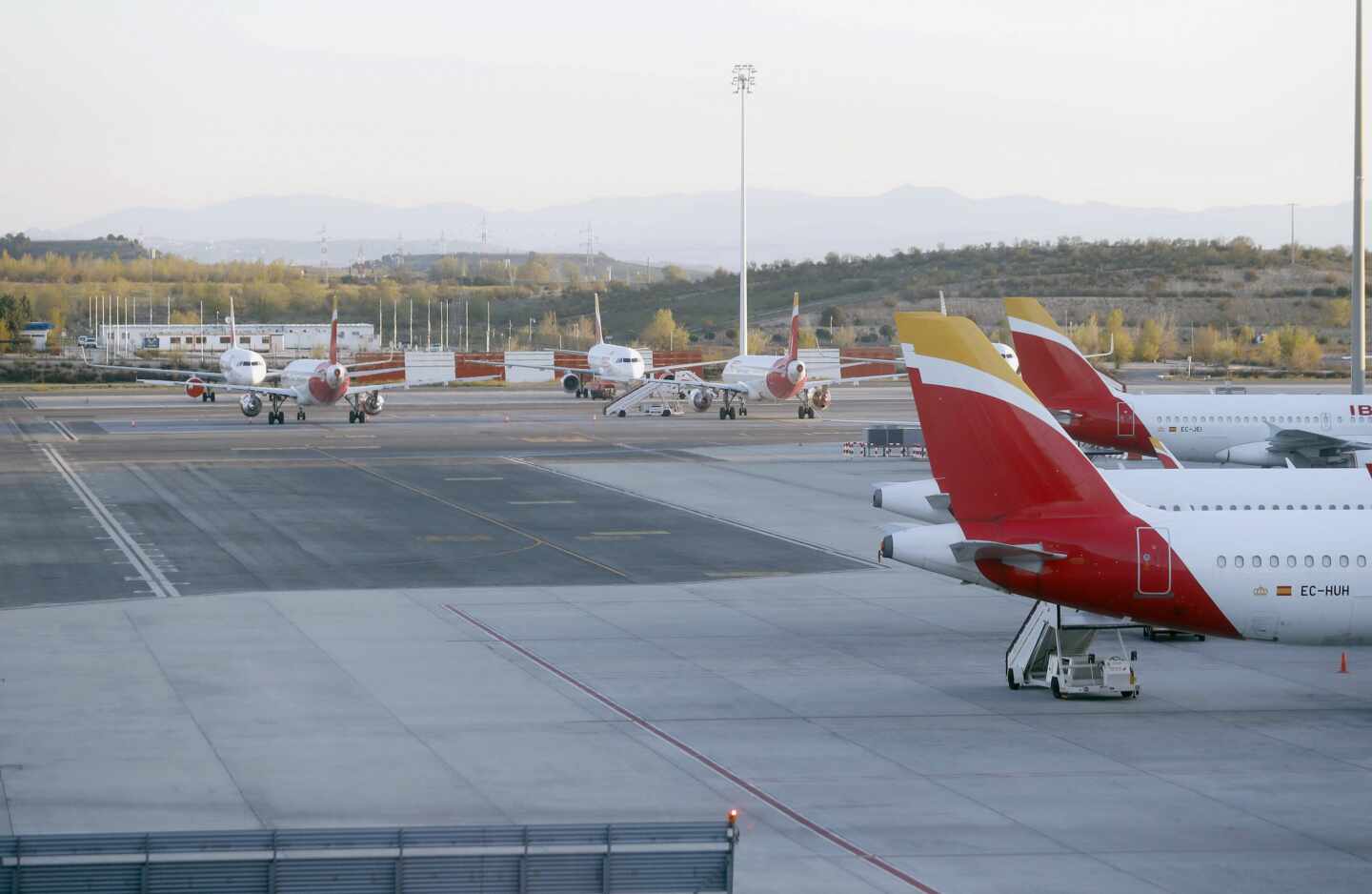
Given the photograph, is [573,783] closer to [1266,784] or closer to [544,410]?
[1266,784]

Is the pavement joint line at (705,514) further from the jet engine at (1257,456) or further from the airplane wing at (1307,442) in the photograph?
the airplane wing at (1307,442)

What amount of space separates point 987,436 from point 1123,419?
31966 millimetres

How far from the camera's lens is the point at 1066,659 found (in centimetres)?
2720

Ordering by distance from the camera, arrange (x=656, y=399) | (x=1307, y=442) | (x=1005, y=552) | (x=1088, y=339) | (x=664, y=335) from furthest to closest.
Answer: (x=664, y=335) → (x=1088, y=339) → (x=656, y=399) → (x=1307, y=442) → (x=1005, y=552)

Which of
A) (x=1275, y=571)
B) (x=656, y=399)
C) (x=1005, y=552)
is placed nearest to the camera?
(x=1005, y=552)

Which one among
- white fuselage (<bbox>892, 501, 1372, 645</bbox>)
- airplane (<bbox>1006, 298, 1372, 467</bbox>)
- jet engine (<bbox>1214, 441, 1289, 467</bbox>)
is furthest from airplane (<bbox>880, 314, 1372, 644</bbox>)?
jet engine (<bbox>1214, 441, 1289, 467</bbox>)

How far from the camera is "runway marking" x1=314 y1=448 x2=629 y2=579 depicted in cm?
4275

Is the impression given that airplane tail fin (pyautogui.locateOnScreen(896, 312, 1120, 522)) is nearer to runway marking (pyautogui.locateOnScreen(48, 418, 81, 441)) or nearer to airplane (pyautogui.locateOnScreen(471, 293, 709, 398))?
runway marking (pyautogui.locateOnScreen(48, 418, 81, 441))

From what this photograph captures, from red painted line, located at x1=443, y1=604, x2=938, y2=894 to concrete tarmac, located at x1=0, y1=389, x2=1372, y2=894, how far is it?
0.07m

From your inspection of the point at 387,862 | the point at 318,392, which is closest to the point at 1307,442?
the point at 387,862

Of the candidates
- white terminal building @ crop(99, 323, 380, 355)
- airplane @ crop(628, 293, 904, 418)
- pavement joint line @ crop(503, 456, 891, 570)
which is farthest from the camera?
white terminal building @ crop(99, 323, 380, 355)

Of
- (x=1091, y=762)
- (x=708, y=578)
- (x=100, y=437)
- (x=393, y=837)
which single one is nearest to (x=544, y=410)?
(x=100, y=437)

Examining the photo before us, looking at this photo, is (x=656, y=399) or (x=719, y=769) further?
(x=656, y=399)

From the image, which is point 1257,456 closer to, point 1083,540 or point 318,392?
point 1083,540
